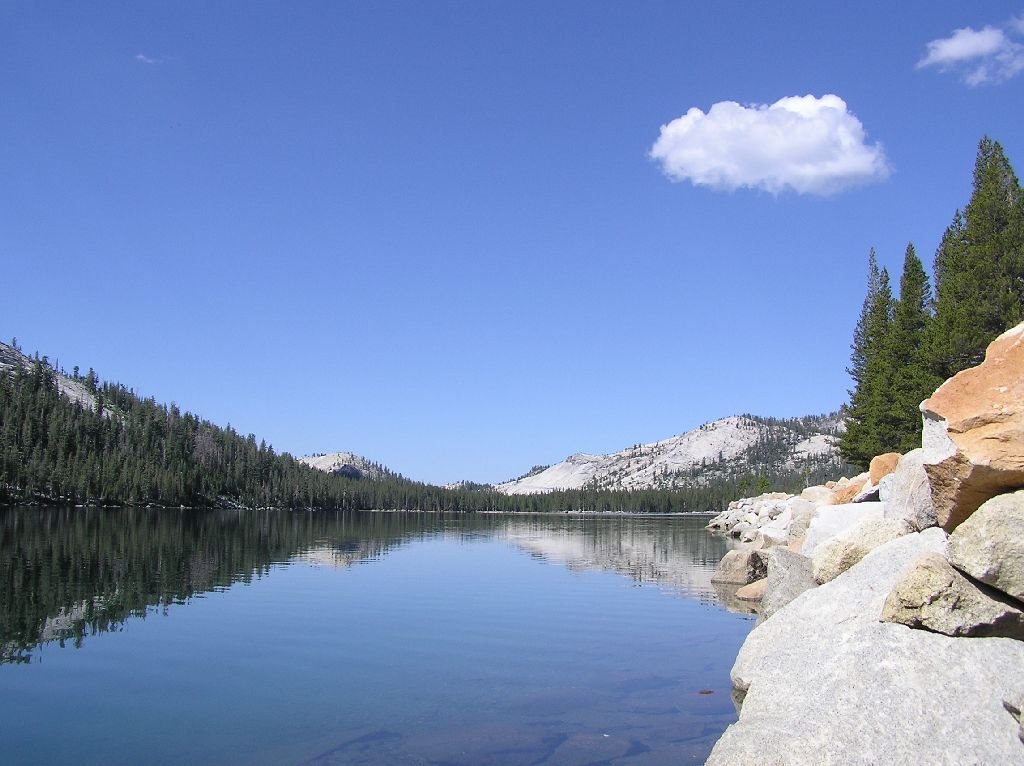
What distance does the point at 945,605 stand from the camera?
12.7 meters

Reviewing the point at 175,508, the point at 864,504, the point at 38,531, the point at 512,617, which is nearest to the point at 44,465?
the point at 175,508

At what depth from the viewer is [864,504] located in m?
23.8

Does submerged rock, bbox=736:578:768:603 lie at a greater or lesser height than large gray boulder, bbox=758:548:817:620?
lesser

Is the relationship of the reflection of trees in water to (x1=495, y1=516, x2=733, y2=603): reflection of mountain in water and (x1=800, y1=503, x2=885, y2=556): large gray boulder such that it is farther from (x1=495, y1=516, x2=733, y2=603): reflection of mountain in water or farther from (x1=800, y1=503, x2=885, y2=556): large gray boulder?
(x1=800, y1=503, x2=885, y2=556): large gray boulder

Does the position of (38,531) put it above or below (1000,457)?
below

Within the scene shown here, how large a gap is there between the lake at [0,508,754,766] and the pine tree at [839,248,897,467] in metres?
22.4

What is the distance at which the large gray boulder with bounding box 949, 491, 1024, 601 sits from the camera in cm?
1207

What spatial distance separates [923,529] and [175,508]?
187447 millimetres

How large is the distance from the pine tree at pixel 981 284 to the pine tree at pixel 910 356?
2324mm

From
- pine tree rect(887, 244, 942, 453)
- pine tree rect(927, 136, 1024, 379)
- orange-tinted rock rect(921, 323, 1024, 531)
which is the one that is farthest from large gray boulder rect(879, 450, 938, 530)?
pine tree rect(887, 244, 942, 453)

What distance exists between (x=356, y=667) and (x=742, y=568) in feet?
83.2

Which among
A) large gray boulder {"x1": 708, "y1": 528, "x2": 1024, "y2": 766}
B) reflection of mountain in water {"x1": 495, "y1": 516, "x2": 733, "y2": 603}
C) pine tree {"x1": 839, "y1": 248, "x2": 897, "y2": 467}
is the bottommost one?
reflection of mountain in water {"x1": 495, "y1": 516, "x2": 733, "y2": 603}

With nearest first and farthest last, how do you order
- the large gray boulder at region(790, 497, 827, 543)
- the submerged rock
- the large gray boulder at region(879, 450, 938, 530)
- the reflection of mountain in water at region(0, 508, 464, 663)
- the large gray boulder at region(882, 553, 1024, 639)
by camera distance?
the large gray boulder at region(882, 553, 1024, 639)
the large gray boulder at region(879, 450, 938, 530)
the reflection of mountain in water at region(0, 508, 464, 663)
the large gray boulder at region(790, 497, 827, 543)
the submerged rock

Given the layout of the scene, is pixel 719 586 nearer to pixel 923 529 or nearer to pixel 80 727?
pixel 923 529
